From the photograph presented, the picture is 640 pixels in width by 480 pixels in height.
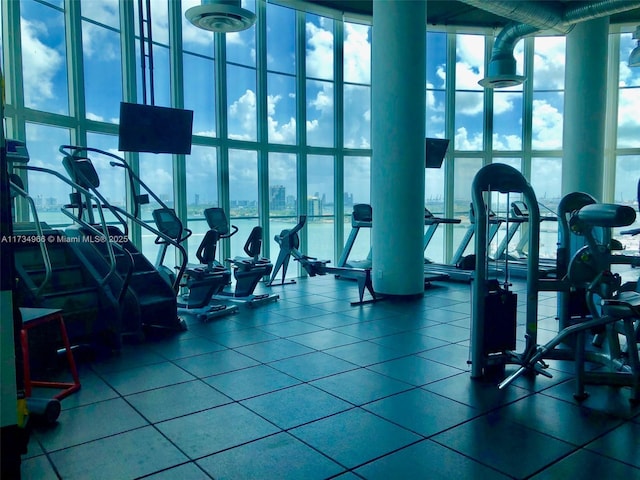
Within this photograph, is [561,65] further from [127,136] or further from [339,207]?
[127,136]

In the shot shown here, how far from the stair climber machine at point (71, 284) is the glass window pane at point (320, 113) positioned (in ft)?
18.0

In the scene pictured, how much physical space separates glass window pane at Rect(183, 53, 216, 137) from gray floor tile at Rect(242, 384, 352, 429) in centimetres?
583

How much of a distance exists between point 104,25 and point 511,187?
6.05m

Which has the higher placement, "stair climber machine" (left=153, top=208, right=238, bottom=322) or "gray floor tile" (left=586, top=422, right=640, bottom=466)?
"stair climber machine" (left=153, top=208, right=238, bottom=322)

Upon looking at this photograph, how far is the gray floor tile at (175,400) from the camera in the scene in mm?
3070

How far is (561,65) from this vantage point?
1148 cm

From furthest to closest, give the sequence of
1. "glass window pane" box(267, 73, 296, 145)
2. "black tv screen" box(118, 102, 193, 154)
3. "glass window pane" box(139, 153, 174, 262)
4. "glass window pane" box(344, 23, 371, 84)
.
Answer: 1. "glass window pane" box(344, 23, 371, 84)
2. "glass window pane" box(267, 73, 296, 145)
3. "glass window pane" box(139, 153, 174, 262)
4. "black tv screen" box(118, 102, 193, 154)

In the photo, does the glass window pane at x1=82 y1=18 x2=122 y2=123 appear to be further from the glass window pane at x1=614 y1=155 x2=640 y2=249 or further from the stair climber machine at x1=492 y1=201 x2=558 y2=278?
the glass window pane at x1=614 y1=155 x2=640 y2=249

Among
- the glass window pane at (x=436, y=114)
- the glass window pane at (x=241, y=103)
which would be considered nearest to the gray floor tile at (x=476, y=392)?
the glass window pane at (x=241, y=103)

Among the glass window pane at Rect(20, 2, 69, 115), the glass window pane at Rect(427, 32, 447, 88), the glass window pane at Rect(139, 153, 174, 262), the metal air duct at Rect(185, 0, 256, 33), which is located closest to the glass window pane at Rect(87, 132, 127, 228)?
the glass window pane at Rect(139, 153, 174, 262)

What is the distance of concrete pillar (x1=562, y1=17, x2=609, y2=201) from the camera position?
9820 millimetres

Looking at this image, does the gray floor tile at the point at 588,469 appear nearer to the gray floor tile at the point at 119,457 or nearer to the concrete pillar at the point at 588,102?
the gray floor tile at the point at 119,457

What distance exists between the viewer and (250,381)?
142 inches

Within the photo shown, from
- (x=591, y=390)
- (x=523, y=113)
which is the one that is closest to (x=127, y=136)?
(x=591, y=390)
